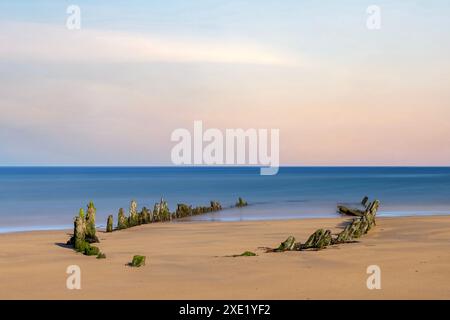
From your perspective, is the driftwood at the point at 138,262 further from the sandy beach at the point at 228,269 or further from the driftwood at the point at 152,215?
the driftwood at the point at 152,215

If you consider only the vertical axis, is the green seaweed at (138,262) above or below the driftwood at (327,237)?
below

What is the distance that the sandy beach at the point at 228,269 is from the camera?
1427 centimetres

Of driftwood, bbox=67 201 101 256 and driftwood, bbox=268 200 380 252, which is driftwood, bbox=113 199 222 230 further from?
driftwood, bbox=268 200 380 252

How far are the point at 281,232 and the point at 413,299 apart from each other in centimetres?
1631

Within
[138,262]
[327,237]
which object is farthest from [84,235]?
[327,237]

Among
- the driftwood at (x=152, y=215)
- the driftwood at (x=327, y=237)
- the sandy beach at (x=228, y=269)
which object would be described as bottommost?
the sandy beach at (x=228, y=269)

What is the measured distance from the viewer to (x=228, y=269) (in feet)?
57.5

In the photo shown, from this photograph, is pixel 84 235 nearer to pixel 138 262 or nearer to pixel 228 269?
pixel 138 262

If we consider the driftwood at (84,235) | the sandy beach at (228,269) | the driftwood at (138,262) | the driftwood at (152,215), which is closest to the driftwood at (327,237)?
the sandy beach at (228,269)

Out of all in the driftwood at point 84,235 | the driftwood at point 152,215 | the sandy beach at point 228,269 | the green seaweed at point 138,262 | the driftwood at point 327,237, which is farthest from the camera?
the driftwood at point 152,215

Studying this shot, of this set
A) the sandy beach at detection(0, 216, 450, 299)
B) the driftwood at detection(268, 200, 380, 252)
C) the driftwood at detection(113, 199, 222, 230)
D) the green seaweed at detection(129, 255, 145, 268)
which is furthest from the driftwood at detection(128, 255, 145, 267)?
the driftwood at detection(113, 199, 222, 230)

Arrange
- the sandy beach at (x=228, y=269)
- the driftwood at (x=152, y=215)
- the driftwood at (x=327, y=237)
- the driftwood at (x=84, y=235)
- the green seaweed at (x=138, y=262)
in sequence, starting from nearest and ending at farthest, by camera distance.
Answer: the sandy beach at (x=228, y=269) → the green seaweed at (x=138, y=262) → the driftwood at (x=327, y=237) → the driftwood at (x=84, y=235) → the driftwood at (x=152, y=215)

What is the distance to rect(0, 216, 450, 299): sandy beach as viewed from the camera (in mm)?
14266
